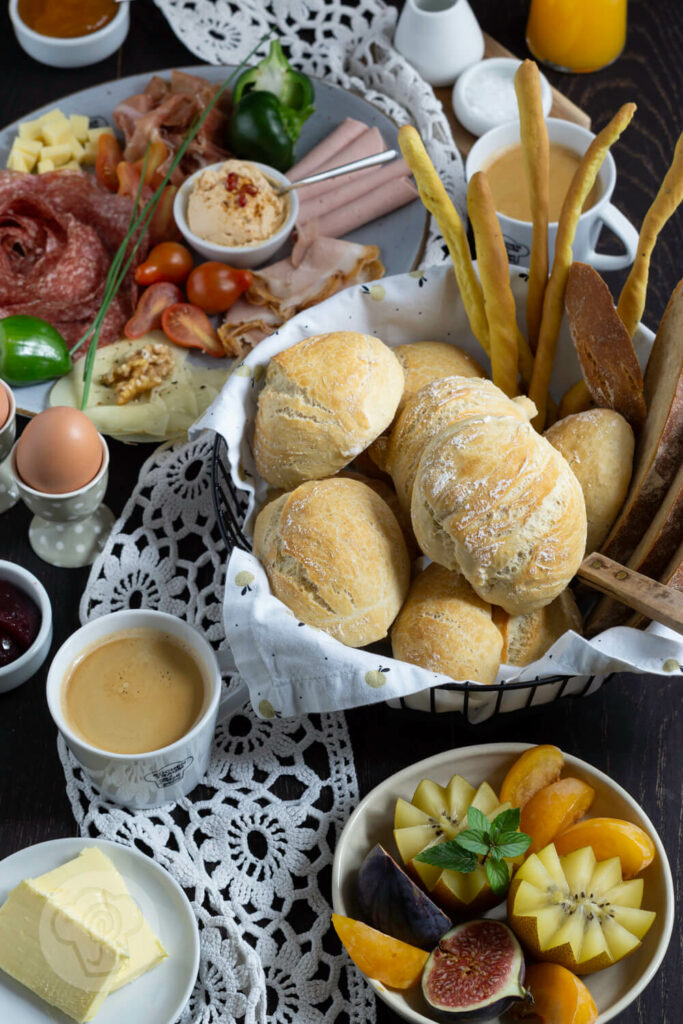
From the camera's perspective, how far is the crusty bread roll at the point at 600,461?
1128 millimetres

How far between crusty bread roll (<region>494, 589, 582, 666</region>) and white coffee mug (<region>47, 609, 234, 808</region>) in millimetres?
300

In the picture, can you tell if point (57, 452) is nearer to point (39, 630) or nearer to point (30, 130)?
point (39, 630)

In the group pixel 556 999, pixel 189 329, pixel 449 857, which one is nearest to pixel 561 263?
pixel 189 329

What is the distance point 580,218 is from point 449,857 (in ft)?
2.86

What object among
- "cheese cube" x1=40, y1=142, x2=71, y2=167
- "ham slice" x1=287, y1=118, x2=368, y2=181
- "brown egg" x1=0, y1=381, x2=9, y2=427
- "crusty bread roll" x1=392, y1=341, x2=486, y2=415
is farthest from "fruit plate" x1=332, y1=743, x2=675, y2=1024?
"cheese cube" x1=40, y1=142, x2=71, y2=167

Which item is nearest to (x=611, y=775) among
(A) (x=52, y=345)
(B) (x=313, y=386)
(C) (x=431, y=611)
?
(C) (x=431, y=611)

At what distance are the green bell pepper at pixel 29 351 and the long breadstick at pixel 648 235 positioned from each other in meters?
0.74

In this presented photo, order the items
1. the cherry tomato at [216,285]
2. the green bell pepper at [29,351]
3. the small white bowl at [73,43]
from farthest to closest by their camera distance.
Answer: the small white bowl at [73,43] → the cherry tomato at [216,285] → the green bell pepper at [29,351]

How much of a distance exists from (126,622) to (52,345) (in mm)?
481

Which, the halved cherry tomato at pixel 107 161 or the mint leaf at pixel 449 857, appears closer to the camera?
the mint leaf at pixel 449 857

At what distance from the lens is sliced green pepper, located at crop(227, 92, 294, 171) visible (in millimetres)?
1629

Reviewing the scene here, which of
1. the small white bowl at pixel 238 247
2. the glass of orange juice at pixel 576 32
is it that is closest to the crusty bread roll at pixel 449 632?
the small white bowl at pixel 238 247

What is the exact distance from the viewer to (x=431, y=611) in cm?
107

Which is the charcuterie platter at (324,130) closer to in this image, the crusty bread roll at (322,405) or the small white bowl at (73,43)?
the small white bowl at (73,43)
